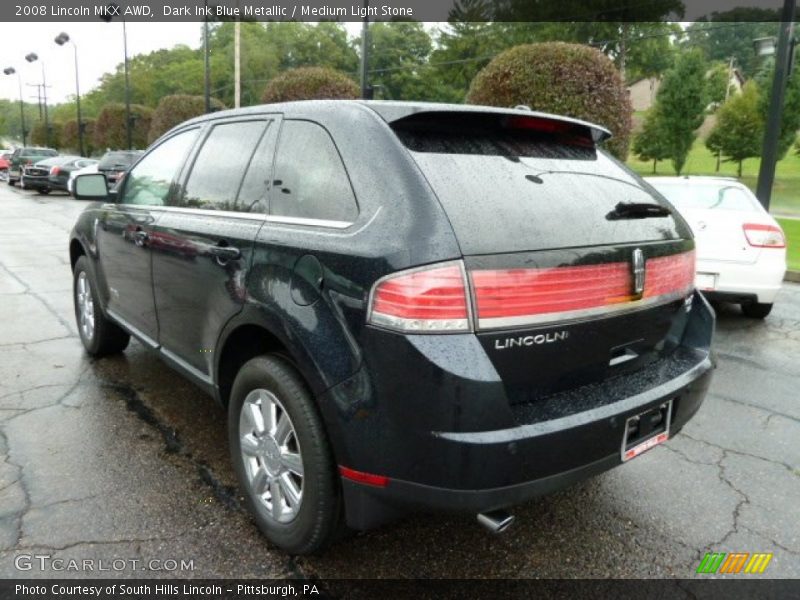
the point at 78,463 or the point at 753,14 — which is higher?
the point at 753,14

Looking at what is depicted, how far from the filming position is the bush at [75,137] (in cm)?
5203

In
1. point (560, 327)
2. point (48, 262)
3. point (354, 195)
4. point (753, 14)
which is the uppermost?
point (753, 14)

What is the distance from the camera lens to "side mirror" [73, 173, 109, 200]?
173 inches

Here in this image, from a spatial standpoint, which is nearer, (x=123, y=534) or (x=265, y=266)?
(x=265, y=266)

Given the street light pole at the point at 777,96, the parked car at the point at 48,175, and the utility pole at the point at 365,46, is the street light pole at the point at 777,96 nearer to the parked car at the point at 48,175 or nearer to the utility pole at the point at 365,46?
the utility pole at the point at 365,46

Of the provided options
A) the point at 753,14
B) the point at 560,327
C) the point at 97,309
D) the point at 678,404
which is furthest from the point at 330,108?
the point at 753,14

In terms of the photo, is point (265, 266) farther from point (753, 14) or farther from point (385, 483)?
point (753, 14)

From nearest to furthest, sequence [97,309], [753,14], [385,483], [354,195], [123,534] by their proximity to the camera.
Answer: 1. [385,483]
2. [354,195]
3. [123,534]
4. [97,309]
5. [753,14]

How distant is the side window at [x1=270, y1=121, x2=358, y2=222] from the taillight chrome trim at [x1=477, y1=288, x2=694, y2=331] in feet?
1.98

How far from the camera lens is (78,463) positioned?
10.3 feet

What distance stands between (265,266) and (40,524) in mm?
1455

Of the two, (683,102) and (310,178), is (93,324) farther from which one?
(683,102)

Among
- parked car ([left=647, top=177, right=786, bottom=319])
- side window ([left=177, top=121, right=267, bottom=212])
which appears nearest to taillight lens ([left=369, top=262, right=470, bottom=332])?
side window ([left=177, top=121, right=267, bottom=212])

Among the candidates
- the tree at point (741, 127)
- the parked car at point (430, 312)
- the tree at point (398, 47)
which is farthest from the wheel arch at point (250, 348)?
the tree at point (398, 47)
